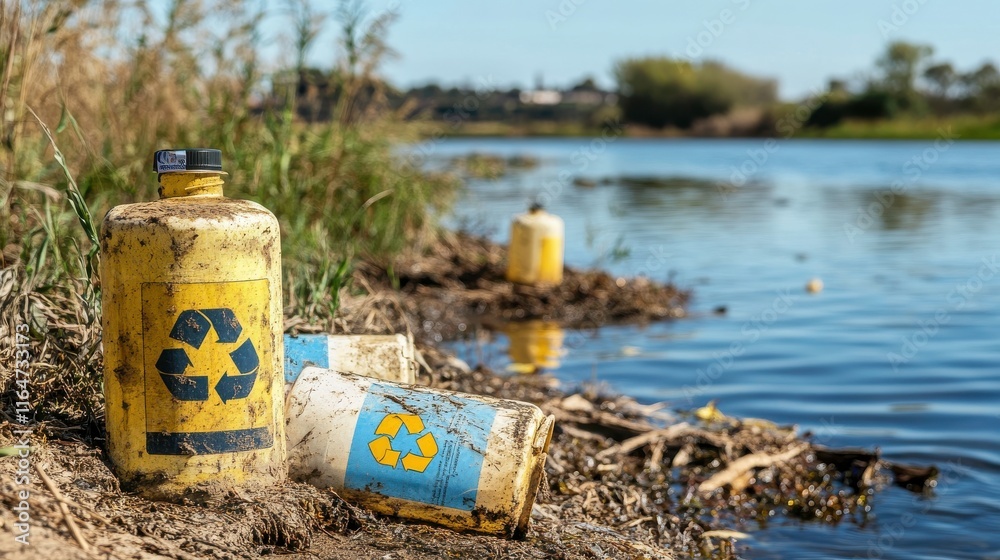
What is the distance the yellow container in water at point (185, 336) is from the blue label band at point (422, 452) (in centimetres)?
35

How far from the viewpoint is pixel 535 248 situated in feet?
26.9

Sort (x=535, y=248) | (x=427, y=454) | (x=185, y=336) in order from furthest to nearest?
1. (x=535, y=248)
2. (x=427, y=454)
3. (x=185, y=336)

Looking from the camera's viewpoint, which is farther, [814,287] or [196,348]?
[814,287]

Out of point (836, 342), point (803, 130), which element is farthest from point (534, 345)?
point (803, 130)

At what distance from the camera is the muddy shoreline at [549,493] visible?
8.12ft

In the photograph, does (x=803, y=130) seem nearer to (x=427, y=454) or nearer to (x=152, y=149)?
(x=152, y=149)

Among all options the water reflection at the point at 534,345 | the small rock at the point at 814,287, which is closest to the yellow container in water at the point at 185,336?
the water reflection at the point at 534,345

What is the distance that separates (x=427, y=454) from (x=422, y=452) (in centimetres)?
2

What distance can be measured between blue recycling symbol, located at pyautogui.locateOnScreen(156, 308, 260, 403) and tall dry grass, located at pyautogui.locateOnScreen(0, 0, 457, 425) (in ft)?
2.28

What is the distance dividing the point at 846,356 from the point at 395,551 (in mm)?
5167

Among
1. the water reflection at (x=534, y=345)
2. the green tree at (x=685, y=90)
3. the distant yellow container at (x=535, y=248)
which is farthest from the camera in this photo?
the green tree at (x=685, y=90)

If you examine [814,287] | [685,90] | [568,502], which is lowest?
[568,502]

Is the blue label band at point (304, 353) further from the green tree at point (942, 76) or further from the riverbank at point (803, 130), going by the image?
the green tree at point (942, 76)

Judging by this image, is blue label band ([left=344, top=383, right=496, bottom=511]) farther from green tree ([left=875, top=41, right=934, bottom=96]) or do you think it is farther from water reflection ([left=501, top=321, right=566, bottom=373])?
green tree ([left=875, top=41, right=934, bottom=96])
